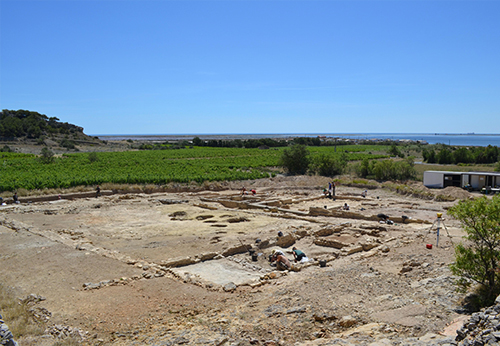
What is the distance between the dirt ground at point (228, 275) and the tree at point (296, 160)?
82.7ft

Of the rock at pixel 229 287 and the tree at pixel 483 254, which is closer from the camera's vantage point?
the tree at pixel 483 254

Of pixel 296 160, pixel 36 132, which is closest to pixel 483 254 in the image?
pixel 296 160

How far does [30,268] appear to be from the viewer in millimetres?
12922

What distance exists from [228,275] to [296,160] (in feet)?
124

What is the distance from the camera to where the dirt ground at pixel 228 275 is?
8383 mm

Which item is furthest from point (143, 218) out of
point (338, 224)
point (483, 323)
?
point (483, 323)

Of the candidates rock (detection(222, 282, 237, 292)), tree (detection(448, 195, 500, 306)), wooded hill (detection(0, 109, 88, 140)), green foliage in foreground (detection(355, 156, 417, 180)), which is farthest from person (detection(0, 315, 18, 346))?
wooded hill (detection(0, 109, 88, 140))

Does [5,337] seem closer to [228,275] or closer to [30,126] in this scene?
[228,275]

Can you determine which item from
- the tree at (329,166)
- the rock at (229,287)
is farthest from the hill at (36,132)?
the rock at (229,287)

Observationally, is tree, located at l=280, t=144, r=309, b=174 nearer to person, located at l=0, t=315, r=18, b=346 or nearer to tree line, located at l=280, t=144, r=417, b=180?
tree line, located at l=280, t=144, r=417, b=180

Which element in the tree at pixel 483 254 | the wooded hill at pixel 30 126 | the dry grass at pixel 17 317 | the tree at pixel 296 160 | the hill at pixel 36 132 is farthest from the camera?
the wooded hill at pixel 30 126

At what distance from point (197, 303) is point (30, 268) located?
6.82 m

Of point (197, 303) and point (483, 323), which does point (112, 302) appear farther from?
point (483, 323)

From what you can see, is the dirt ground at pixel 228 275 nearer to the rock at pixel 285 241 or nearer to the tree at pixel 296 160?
the rock at pixel 285 241
